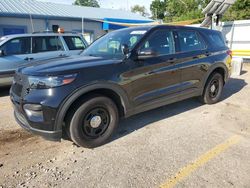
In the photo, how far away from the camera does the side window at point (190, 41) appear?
15.9 ft

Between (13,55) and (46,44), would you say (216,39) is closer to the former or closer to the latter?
(46,44)

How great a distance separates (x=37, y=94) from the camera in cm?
330

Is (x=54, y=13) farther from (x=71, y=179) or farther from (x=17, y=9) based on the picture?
(x=71, y=179)

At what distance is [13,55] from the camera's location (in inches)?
282

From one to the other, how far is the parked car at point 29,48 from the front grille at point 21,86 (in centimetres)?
293

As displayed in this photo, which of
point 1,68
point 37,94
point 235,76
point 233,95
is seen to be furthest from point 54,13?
point 37,94

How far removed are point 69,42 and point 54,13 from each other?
12.1 meters

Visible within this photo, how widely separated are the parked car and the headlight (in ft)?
11.4

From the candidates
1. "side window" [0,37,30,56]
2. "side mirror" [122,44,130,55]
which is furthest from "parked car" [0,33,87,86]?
"side mirror" [122,44,130,55]

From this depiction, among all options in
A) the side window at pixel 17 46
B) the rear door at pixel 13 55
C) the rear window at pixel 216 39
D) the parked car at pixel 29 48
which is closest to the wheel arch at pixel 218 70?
the rear window at pixel 216 39

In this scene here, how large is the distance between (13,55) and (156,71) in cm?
491

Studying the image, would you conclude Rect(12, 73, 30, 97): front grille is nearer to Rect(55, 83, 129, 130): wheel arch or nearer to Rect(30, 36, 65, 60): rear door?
Rect(55, 83, 129, 130): wheel arch

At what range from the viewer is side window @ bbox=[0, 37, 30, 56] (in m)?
7.11

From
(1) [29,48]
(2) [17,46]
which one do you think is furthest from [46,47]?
(2) [17,46]
